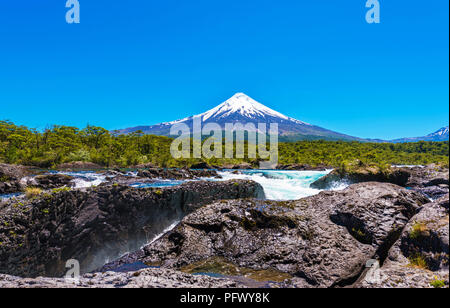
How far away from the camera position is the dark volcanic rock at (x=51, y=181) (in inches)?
556

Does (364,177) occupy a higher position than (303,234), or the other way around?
(364,177)

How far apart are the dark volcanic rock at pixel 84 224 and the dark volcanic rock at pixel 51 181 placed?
8531 mm

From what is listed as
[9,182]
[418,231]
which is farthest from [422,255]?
[9,182]

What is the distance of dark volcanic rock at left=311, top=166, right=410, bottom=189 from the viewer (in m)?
16.9

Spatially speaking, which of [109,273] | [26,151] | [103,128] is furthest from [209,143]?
[109,273]

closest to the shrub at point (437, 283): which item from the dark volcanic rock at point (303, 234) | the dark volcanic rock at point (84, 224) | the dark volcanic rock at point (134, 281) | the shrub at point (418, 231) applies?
the shrub at point (418, 231)

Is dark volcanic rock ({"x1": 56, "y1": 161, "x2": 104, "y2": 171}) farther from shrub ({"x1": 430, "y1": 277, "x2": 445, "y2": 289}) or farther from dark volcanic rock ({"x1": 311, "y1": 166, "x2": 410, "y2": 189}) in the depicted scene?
shrub ({"x1": 430, "y1": 277, "x2": 445, "y2": 289})

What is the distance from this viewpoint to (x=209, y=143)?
266ft

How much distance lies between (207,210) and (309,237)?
3.67 m

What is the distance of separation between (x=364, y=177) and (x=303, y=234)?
14295 mm

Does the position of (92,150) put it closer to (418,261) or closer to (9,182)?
(9,182)

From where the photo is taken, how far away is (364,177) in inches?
698

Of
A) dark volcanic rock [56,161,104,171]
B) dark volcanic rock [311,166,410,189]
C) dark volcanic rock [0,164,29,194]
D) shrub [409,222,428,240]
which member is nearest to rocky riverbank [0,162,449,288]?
shrub [409,222,428,240]
